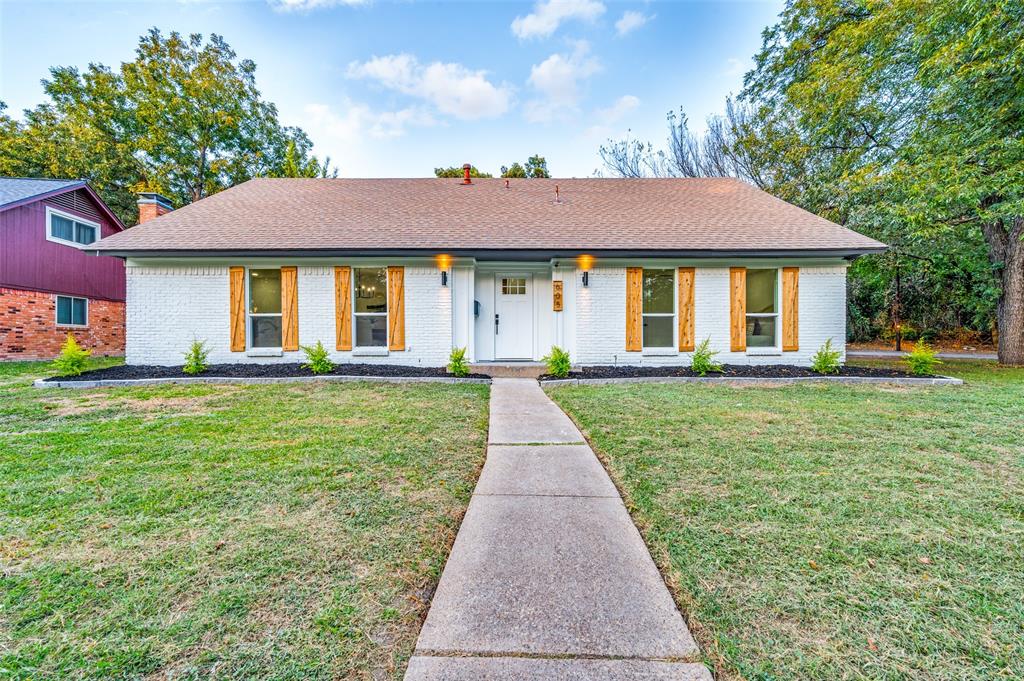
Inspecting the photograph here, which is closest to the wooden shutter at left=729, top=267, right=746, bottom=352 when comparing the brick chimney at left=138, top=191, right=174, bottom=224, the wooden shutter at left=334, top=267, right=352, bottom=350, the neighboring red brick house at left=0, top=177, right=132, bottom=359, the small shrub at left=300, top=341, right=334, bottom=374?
the wooden shutter at left=334, top=267, right=352, bottom=350

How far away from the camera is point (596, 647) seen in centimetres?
143

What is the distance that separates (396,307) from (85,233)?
41.8ft

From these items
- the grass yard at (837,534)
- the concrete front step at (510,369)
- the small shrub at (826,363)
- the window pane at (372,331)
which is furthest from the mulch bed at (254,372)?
the small shrub at (826,363)

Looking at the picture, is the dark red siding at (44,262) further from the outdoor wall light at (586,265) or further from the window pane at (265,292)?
the outdoor wall light at (586,265)

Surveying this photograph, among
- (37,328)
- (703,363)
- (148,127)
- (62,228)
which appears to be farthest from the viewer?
(148,127)

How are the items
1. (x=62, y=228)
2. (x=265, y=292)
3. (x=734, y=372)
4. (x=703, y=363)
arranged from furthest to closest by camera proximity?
(x=62, y=228) → (x=265, y=292) → (x=734, y=372) → (x=703, y=363)

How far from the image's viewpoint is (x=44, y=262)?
38.7 ft

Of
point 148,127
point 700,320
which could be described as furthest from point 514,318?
point 148,127

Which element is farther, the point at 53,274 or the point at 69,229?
the point at 69,229

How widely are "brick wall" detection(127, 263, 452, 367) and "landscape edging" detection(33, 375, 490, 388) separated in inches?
53.7

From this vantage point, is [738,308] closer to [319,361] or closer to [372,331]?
[372,331]

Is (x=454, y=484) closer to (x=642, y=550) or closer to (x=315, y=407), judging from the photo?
(x=642, y=550)

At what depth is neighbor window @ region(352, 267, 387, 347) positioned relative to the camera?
8.65 m

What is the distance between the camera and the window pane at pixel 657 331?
28.8 feet
